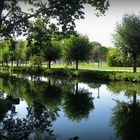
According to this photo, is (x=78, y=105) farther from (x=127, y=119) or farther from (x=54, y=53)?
(x=54, y=53)

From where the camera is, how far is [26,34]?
23.9 meters

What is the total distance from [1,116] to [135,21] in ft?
138

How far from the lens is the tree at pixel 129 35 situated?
60.7 meters

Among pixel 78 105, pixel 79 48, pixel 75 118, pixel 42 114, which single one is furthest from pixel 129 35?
pixel 42 114

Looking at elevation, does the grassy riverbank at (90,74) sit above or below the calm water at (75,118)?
above

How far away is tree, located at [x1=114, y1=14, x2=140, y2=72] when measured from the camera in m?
60.7

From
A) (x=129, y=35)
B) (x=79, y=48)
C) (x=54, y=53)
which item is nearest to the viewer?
(x=129, y=35)

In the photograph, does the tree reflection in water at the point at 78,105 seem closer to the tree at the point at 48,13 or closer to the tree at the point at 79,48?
the tree at the point at 48,13

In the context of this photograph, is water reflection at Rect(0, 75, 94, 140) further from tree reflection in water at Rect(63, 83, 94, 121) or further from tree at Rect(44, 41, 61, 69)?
tree at Rect(44, 41, 61, 69)

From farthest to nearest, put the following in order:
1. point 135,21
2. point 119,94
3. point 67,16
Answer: point 135,21 → point 119,94 → point 67,16

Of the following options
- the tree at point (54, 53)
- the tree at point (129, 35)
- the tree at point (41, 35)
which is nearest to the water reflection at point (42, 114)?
the tree at point (41, 35)

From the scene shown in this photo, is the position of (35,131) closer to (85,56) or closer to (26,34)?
(26,34)

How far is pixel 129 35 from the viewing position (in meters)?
61.1

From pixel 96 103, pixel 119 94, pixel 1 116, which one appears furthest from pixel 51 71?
pixel 1 116
